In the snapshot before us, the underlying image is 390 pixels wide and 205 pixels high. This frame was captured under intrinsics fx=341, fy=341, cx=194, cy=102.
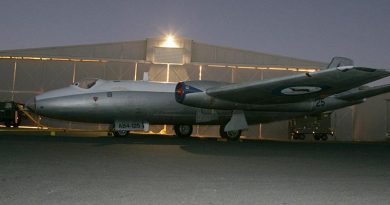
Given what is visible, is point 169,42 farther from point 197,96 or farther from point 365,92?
point 365,92

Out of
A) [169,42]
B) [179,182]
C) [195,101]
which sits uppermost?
[169,42]

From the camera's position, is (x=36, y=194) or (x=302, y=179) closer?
(x=36, y=194)

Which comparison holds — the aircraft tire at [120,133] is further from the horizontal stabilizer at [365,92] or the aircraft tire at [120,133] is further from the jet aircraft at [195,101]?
the horizontal stabilizer at [365,92]

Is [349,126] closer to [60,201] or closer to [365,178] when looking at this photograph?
[365,178]

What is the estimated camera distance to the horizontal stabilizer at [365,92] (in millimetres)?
15477

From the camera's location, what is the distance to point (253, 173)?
650 cm

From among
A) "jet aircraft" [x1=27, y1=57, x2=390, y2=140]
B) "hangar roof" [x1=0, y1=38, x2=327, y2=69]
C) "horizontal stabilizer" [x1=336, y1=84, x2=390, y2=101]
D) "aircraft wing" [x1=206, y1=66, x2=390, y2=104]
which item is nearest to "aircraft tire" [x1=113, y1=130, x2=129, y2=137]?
"jet aircraft" [x1=27, y1=57, x2=390, y2=140]

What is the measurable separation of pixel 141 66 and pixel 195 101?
12909mm

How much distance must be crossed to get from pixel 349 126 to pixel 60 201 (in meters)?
27.7

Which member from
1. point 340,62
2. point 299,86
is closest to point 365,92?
point 340,62

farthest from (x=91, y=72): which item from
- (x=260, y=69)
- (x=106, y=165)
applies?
(x=106, y=165)

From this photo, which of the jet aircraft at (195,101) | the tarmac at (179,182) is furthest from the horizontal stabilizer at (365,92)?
the tarmac at (179,182)

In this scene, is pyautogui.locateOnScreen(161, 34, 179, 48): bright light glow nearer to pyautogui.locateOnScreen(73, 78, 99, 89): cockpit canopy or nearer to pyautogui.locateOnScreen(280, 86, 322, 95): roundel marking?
pyautogui.locateOnScreen(73, 78, 99, 89): cockpit canopy

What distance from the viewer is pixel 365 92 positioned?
16703 millimetres
